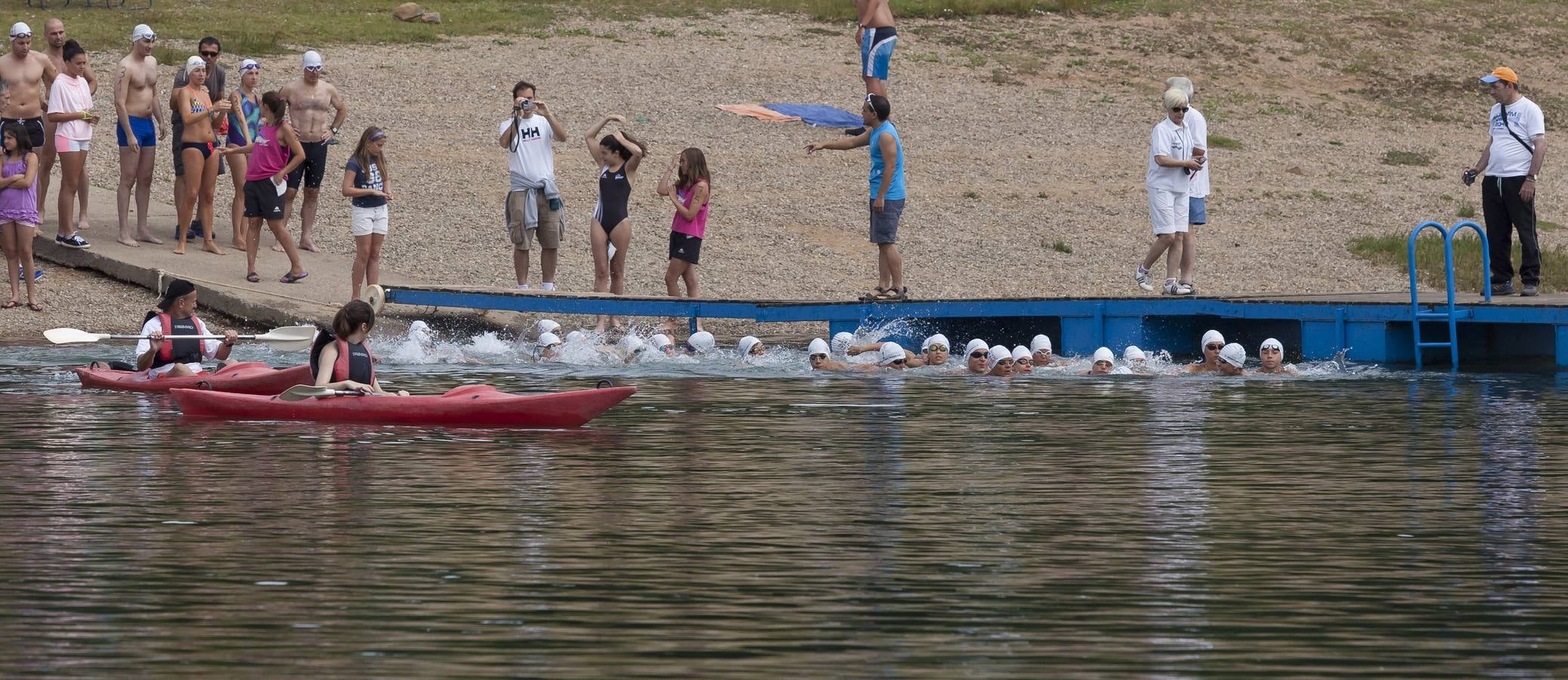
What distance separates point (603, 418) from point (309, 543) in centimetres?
470

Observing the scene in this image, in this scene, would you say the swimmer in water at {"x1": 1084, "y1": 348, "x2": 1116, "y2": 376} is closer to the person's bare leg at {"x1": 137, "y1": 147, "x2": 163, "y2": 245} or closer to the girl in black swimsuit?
the girl in black swimsuit

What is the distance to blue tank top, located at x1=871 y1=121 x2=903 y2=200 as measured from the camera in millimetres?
16688

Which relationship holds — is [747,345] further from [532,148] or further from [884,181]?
Answer: [532,148]

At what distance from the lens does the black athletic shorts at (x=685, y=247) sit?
17797 mm

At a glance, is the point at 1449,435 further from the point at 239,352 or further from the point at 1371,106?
the point at 1371,106

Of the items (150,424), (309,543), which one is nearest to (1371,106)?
(150,424)

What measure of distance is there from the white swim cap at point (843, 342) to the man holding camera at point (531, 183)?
8.09ft

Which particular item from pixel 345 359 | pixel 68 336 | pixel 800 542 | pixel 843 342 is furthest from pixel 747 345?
pixel 800 542

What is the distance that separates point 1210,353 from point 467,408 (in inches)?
235

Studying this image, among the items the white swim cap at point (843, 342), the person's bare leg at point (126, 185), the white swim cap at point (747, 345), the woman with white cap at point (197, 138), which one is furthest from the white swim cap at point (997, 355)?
the person's bare leg at point (126, 185)

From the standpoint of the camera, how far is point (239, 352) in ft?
58.3

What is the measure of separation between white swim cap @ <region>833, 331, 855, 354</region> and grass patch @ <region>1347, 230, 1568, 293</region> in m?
7.06

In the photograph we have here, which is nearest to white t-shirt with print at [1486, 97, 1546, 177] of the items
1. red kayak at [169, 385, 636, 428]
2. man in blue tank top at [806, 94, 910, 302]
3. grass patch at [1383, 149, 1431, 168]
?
man in blue tank top at [806, 94, 910, 302]

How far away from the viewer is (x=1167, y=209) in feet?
55.1
